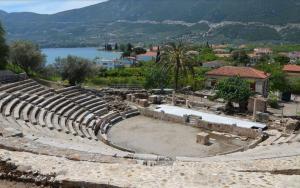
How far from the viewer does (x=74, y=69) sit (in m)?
39.8

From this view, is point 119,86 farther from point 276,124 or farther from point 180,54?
point 276,124

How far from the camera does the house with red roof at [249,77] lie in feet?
173

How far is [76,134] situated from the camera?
2495cm

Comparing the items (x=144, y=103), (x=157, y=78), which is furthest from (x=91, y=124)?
(x=157, y=78)

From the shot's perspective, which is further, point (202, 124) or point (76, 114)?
point (202, 124)

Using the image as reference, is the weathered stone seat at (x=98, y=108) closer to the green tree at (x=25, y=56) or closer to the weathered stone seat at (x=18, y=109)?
the weathered stone seat at (x=18, y=109)

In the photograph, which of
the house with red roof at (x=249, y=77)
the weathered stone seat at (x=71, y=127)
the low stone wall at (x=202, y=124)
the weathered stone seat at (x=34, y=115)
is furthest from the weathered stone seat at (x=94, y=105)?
the house with red roof at (x=249, y=77)

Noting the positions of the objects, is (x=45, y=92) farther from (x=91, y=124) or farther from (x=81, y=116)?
(x=91, y=124)

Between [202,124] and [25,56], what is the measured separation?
2047cm

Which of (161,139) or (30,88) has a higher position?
(30,88)

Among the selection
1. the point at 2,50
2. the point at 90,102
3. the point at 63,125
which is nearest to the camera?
the point at 63,125

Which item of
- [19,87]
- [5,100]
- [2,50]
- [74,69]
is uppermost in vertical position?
[2,50]

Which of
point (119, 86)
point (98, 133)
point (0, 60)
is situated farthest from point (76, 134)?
point (119, 86)

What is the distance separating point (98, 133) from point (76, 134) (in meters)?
4.24
